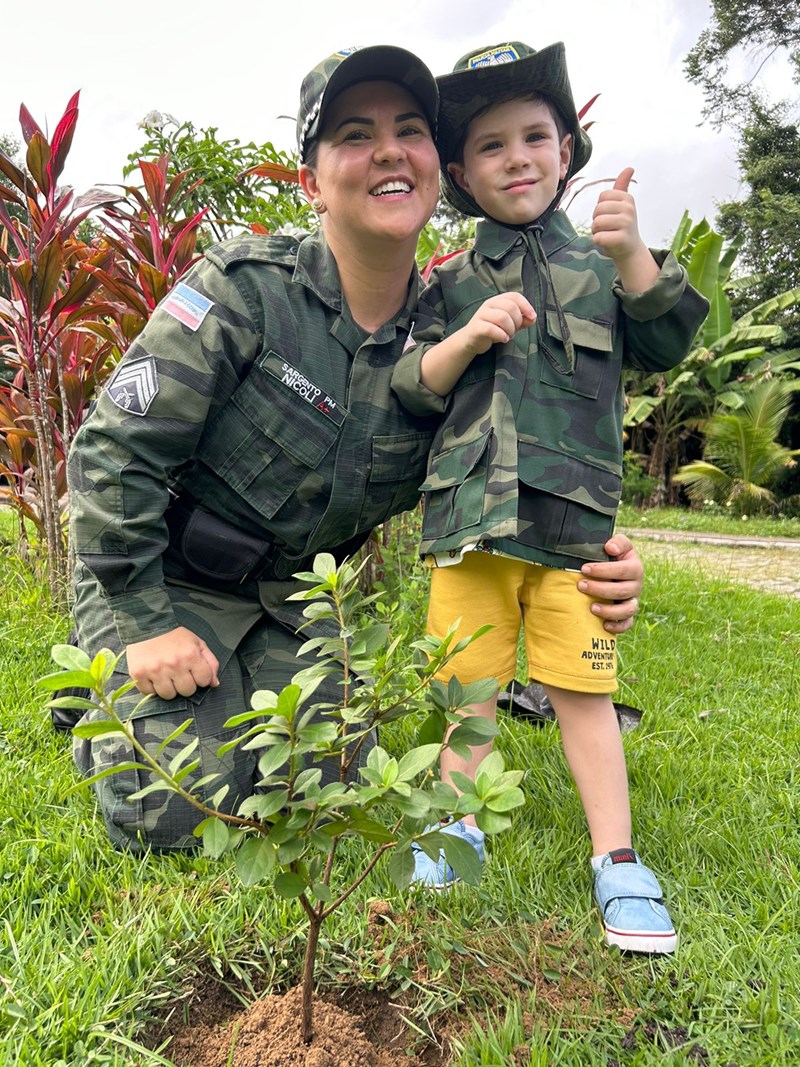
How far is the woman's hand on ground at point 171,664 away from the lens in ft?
5.41

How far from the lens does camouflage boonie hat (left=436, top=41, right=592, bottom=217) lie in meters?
1.51

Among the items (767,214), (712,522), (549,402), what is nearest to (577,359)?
(549,402)

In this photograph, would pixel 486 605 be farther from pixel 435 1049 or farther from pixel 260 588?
pixel 435 1049

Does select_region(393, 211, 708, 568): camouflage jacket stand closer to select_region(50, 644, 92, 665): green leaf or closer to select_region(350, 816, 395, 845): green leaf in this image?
select_region(350, 816, 395, 845): green leaf

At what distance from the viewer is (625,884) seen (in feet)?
4.50

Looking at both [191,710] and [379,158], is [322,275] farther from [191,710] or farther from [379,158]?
[191,710]

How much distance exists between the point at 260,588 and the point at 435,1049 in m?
1.15

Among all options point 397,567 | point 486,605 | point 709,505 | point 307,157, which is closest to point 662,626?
point 397,567

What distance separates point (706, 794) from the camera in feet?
6.02

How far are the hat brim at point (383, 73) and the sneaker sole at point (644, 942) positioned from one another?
1583 millimetres

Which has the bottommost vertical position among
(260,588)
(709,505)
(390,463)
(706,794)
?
(709,505)

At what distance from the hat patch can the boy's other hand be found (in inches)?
18.1

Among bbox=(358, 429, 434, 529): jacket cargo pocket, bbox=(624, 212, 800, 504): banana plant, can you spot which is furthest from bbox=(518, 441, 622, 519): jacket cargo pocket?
bbox=(624, 212, 800, 504): banana plant

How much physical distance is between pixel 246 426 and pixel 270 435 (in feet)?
0.19
